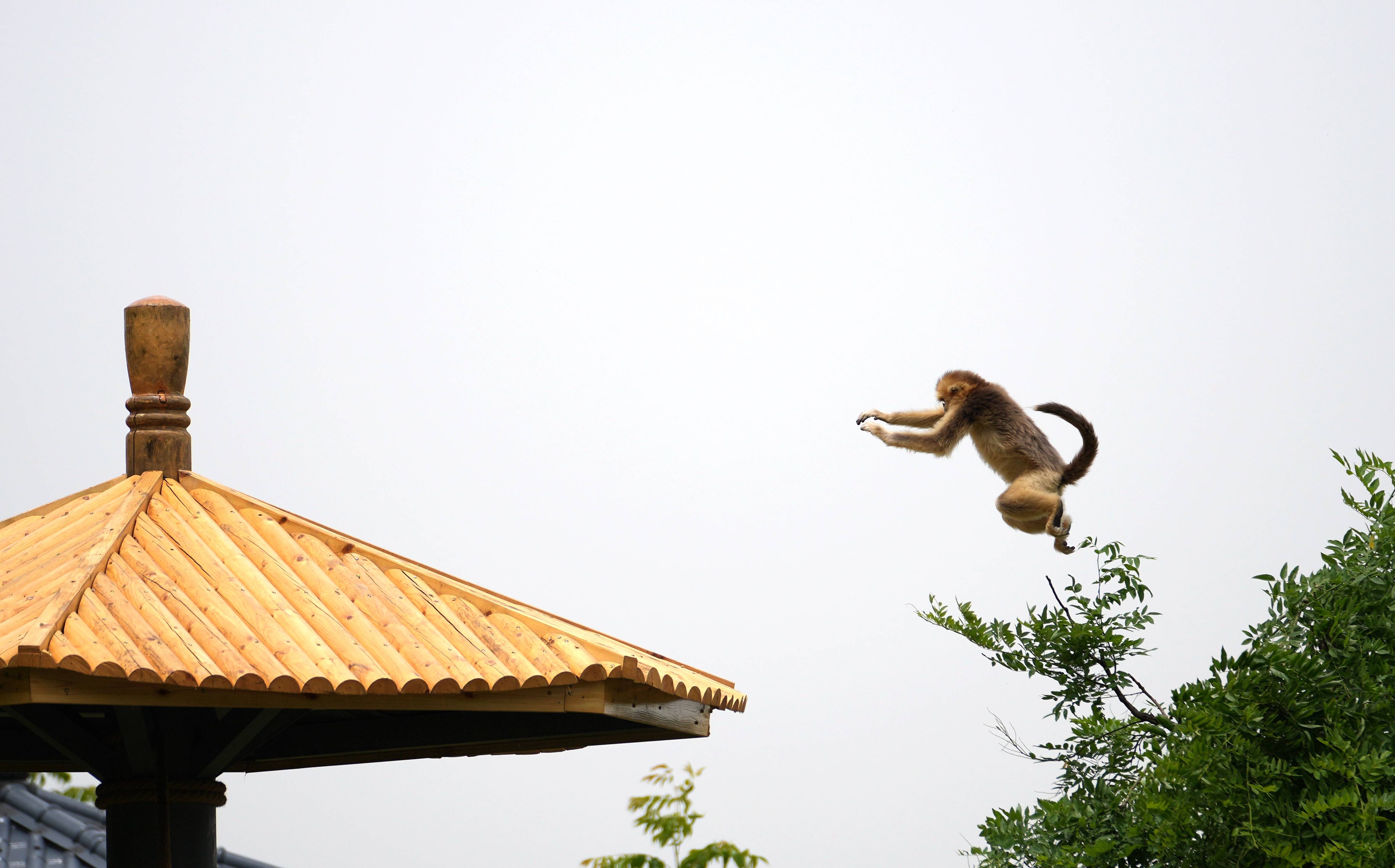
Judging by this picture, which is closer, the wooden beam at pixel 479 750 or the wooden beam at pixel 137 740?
the wooden beam at pixel 137 740

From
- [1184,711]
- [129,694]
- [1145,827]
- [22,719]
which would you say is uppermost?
[22,719]

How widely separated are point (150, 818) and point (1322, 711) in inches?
164

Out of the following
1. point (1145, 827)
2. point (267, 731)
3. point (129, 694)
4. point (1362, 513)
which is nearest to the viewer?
point (129, 694)

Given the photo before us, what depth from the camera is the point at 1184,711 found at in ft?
13.0

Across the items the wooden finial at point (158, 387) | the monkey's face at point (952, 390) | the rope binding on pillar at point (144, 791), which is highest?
the wooden finial at point (158, 387)

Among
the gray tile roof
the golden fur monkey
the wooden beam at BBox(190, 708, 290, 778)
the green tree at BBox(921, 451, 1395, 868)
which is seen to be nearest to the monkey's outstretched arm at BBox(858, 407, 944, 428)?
the golden fur monkey

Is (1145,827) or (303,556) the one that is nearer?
(1145,827)

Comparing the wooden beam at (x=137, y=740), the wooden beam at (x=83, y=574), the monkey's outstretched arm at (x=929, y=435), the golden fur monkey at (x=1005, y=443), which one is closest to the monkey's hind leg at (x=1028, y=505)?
the golden fur monkey at (x=1005, y=443)

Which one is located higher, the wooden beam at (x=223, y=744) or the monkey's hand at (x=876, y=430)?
the monkey's hand at (x=876, y=430)

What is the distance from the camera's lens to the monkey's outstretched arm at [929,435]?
4641mm

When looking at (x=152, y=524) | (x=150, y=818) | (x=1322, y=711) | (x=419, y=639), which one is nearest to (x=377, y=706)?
(x=419, y=639)

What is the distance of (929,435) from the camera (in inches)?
183

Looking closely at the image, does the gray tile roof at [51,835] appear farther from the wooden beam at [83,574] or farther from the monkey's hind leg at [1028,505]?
the monkey's hind leg at [1028,505]

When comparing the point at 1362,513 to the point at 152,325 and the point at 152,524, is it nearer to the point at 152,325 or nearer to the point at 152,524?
the point at 152,524
